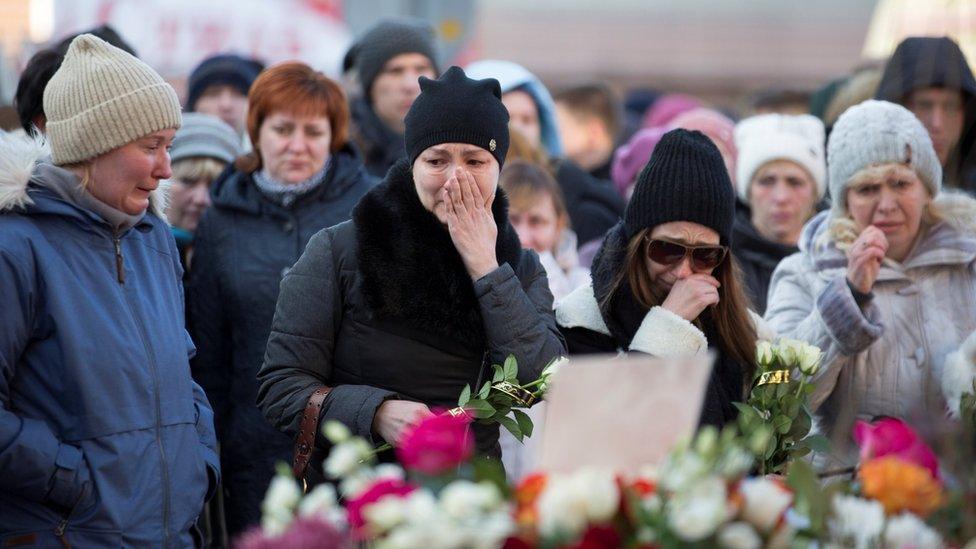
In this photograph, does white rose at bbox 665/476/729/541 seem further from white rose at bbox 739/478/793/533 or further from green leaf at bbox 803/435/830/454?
green leaf at bbox 803/435/830/454

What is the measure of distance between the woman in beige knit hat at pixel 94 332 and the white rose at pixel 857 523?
5.93 ft

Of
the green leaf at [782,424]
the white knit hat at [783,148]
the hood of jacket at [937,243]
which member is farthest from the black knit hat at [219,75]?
the green leaf at [782,424]

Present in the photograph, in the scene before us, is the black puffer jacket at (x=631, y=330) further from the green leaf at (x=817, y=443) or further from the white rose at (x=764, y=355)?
the green leaf at (x=817, y=443)

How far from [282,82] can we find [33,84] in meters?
0.85

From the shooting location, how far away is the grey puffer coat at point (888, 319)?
4156 mm

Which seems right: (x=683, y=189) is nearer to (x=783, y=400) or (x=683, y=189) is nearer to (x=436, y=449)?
(x=783, y=400)

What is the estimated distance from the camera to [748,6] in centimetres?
2053

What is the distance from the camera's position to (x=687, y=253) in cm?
378

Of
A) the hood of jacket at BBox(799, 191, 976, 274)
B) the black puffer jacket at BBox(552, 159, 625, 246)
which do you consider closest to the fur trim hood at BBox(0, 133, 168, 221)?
the hood of jacket at BBox(799, 191, 976, 274)

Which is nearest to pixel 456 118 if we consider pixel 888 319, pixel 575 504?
pixel 888 319

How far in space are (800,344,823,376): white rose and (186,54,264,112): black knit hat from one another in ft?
11.7

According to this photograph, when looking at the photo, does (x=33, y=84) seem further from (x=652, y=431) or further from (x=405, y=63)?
(x=652, y=431)

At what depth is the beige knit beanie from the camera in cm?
350

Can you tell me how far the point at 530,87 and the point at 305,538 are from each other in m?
4.97
